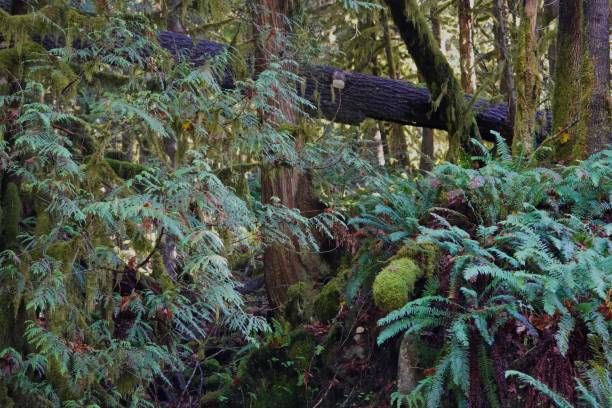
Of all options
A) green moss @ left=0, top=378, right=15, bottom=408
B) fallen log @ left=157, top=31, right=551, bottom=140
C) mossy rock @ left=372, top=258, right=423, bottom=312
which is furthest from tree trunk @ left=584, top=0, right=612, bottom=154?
green moss @ left=0, top=378, right=15, bottom=408

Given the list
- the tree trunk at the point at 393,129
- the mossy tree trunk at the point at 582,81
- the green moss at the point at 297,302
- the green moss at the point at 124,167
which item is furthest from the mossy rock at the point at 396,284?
the tree trunk at the point at 393,129

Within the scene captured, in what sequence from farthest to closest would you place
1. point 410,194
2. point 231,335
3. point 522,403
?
point 231,335 < point 410,194 < point 522,403

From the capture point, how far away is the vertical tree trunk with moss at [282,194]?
24.8 feet

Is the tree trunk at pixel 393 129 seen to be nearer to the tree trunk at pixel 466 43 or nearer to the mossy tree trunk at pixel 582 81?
the tree trunk at pixel 466 43

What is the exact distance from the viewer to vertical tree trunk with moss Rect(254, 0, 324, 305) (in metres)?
7.57

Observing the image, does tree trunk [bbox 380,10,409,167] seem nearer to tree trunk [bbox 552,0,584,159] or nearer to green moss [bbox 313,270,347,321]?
tree trunk [bbox 552,0,584,159]

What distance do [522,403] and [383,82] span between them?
5.37 metres

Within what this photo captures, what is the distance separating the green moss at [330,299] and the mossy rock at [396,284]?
1545 mm

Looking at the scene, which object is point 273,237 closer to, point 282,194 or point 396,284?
point 396,284

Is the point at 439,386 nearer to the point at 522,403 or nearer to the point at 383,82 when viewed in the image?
the point at 522,403

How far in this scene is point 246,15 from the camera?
299 inches

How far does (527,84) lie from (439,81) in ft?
4.56

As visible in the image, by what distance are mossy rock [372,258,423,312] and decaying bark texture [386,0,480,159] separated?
348cm

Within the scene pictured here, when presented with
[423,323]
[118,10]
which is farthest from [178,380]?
[118,10]
